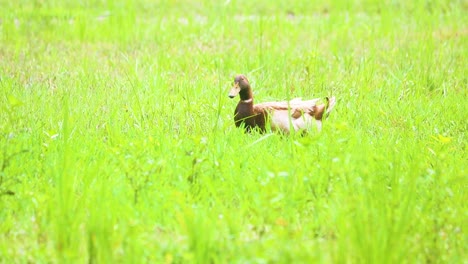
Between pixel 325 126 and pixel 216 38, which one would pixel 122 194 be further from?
pixel 216 38

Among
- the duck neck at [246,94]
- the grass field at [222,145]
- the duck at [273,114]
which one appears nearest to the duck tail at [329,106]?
the duck at [273,114]

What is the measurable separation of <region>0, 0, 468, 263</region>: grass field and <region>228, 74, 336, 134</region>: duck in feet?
0.28

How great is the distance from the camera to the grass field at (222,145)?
259 cm

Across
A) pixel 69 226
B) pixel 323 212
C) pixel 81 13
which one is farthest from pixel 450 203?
pixel 81 13

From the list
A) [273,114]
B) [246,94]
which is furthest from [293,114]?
[246,94]

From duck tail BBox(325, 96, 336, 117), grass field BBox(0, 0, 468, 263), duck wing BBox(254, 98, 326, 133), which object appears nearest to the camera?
grass field BBox(0, 0, 468, 263)

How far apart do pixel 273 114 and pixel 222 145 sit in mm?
408

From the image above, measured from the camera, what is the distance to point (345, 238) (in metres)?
2.48

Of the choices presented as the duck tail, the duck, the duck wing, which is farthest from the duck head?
the duck tail

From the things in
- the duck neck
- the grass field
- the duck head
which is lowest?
the grass field

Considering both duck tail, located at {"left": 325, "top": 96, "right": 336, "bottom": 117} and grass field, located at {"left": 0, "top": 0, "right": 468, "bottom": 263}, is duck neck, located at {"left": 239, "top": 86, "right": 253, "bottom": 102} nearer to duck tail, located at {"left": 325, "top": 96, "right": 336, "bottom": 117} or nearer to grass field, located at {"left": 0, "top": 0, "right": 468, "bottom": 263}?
grass field, located at {"left": 0, "top": 0, "right": 468, "bottom": 263}

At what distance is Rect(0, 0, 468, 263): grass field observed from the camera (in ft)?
8.50

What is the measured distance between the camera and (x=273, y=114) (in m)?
3.91

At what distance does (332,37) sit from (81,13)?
8.80 feet
